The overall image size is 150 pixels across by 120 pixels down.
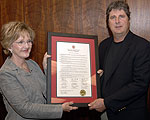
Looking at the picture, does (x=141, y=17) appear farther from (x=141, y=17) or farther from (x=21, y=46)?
(x=21, y=46)

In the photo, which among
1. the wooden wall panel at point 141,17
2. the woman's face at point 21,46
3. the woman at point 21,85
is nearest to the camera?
the woman at point 21,85

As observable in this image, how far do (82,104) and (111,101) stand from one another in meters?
0.27

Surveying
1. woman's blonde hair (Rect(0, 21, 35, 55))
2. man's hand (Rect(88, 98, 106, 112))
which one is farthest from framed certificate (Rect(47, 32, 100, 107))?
woman's blonde hair (Rect(0, 21, 35, 55))

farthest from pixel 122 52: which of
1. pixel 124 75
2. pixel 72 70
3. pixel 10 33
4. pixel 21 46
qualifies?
pixel 10 33

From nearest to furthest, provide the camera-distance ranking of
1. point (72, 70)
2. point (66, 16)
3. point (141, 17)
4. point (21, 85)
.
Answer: point (21, 85), point (72, 70), point (141, 17), point (66, 16)

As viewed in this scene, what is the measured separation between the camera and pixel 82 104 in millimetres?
1819

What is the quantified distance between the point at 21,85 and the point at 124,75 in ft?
3.06

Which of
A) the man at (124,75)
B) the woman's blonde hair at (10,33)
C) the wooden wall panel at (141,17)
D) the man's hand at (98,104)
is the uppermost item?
the wooden wall panel at (141,17)

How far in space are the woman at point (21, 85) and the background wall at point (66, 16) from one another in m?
0.64

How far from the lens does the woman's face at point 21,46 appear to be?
179 cm

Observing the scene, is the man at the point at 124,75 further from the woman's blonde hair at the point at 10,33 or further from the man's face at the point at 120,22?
the woman's blonde hair at the point at 10,33

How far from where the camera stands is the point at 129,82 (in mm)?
1814

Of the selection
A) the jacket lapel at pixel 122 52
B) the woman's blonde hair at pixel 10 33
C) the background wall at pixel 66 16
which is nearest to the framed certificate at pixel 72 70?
the jacket lapel at pixel 122 52

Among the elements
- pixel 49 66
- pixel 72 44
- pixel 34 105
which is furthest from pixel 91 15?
pixel 34 105
